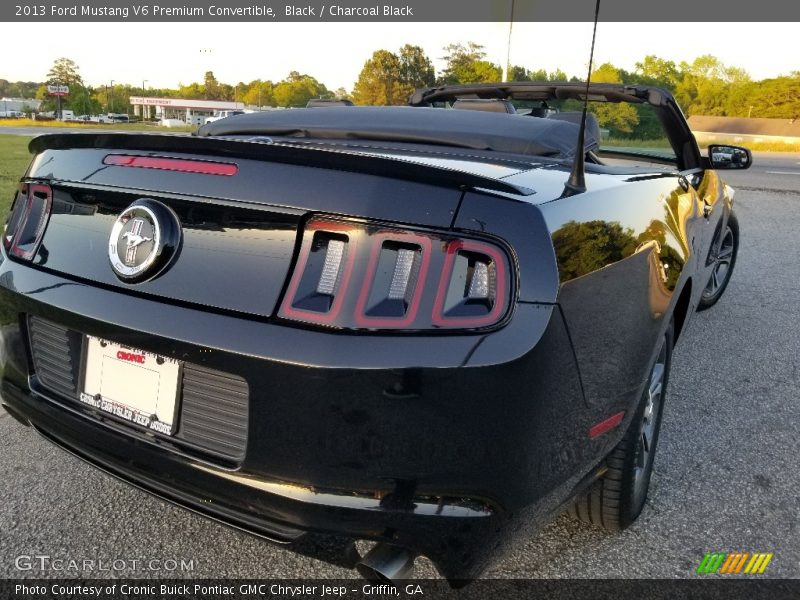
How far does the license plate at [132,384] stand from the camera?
5.31 feet

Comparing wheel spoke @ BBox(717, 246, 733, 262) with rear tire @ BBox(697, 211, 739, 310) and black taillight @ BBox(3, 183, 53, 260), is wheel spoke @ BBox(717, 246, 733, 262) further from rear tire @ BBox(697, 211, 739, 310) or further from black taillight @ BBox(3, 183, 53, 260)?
black taillight @ BBox(3, 183, 53, 260)

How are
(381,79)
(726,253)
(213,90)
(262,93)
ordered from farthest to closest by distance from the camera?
(213,90) → (262,93) → (381,79) → (726,253)

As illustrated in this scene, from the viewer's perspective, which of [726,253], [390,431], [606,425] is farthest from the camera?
[726,253]

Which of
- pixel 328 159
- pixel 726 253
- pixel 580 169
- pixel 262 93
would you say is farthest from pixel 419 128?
pixel 262 93

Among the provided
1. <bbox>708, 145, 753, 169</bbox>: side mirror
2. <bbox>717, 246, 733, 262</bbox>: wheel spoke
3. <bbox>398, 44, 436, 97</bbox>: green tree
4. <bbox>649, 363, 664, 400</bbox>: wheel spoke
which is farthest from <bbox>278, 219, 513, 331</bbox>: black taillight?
<bbox>398, 44, 436, 97</bbox>: green tree

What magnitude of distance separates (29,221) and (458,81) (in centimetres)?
4126

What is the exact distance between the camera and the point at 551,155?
7.64 feet

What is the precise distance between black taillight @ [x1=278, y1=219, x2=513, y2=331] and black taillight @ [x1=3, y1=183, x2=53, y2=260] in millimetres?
996

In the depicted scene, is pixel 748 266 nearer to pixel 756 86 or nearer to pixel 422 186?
pixel 422 186

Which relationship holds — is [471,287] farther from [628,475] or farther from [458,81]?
[458,81]

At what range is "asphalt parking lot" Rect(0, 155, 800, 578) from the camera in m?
2.10

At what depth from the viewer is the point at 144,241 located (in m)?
1.66

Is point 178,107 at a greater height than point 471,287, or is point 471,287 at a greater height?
point 178,107

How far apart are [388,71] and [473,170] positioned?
5462 cm
